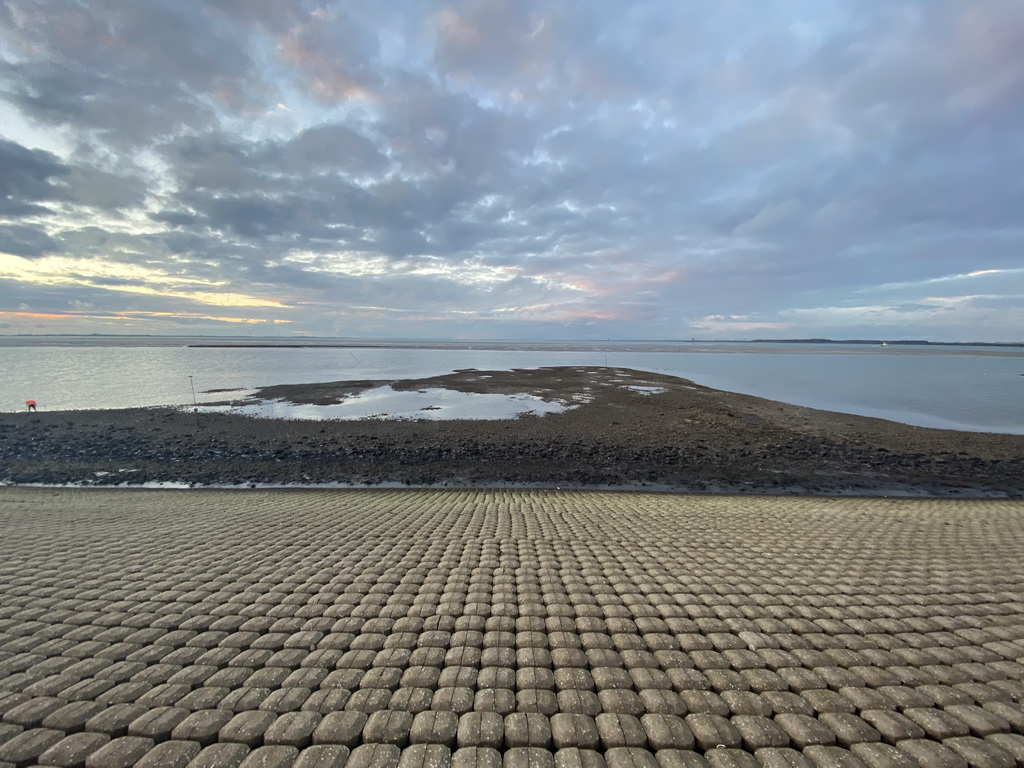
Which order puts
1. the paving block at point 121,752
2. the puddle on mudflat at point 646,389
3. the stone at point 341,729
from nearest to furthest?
1. the paving block at point 121,752
2. the stone at point 341,729
3. the puddle on mudflat at point 646,389

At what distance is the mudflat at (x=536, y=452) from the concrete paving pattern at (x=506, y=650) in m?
7.53

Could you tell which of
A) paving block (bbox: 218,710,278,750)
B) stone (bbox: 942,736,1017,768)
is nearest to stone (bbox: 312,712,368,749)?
paving block (bbox: 218,710,278,750)

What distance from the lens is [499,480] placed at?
14570 millimetres

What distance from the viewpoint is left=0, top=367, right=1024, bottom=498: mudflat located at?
47.5 ft

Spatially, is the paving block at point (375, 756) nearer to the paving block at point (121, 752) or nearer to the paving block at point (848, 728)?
the paving block at point (121, 752)

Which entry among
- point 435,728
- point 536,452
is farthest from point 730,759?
point 536,452

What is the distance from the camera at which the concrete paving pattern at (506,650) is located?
2736 millimetres

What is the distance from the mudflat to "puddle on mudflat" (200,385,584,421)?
171 cm

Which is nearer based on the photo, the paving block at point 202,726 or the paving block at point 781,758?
the paving block at point 781,758

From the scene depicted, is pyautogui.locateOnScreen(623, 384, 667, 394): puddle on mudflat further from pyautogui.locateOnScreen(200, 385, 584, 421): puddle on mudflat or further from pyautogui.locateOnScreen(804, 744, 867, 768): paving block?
pyautogui.locateOnScreen(804, 744, 867, 768): paving block

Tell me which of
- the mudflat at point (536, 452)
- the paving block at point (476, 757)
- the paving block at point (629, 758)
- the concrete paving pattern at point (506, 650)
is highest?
the paving block at point (476, 757)

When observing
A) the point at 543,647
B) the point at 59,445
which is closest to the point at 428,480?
the point at 543,647

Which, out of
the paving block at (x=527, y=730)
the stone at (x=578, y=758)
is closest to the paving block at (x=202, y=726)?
the paving block at (x=527, y=730)

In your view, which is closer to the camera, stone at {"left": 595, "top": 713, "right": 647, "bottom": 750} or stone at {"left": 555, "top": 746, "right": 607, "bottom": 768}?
stone at {"left": 555, "top": 746, "right": 607, "bottom": 768}
